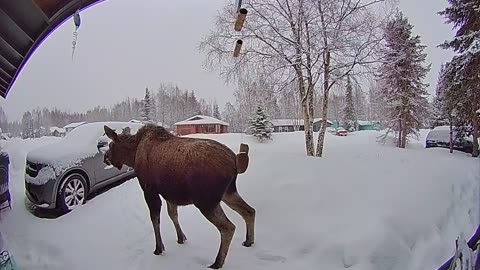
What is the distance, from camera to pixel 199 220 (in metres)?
1.74

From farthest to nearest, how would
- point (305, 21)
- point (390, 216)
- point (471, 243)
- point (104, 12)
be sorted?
point (305, 21) → point (104, 12) → point (390, 216) → point (471, 243)

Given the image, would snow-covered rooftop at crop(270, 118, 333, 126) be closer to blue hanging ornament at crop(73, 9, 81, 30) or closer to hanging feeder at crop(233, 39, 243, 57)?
hanging feeder at crop(233, 39, 243, 57)

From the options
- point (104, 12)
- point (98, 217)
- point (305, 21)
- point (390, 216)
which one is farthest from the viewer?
point (305, 21)

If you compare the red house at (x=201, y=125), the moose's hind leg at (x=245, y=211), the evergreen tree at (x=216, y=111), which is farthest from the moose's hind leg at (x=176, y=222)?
the evergreen tree at (x=216, y=111)

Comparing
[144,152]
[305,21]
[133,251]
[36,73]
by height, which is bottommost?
[133,251]

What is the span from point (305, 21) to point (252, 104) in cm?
61

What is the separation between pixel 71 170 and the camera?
5.75 ft

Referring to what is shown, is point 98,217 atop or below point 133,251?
→ atop

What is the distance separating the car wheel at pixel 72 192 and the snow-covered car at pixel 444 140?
72.7 inches

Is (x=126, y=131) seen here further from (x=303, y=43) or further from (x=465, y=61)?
(x=465, y=61)

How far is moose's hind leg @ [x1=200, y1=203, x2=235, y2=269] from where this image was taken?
1641 mm

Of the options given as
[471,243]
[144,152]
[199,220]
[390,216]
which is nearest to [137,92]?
[144,152]

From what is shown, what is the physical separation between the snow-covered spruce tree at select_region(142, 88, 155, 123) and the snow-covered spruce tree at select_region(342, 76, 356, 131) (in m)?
1.10

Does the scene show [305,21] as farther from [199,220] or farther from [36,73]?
[36,73]
